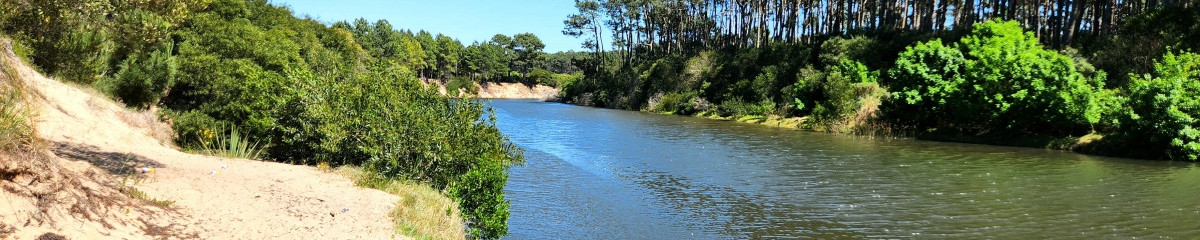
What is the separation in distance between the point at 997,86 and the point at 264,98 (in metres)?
27.3

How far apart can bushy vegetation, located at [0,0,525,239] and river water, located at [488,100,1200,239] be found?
1.70 m

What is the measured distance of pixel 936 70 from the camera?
33688 mm

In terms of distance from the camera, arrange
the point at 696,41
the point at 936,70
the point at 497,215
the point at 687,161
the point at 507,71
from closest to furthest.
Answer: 1. the point at 497,215
2. the point at 687,161
3. the point at 936,70
4. the point at 696,41
5. the point at 507,71

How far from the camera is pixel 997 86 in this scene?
30016 millimetres

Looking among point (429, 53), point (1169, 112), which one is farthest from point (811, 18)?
point (429, 53)

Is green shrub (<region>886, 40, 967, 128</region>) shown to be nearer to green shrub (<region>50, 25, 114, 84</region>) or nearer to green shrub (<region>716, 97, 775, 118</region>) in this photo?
green shrub (<region>716, 97, 775, 118</region>)

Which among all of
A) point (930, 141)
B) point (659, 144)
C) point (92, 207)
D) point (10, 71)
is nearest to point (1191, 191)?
point (930, 141)

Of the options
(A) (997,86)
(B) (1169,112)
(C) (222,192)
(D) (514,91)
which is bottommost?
(C) (222,192)

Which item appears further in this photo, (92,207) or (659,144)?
(659,144)

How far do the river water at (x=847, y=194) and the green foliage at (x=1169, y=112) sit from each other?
92 centimetres

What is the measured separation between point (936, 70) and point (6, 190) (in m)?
34.3

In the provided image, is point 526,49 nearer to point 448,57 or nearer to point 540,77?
point 540,77

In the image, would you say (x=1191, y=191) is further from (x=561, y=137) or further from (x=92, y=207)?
(x=561, y=137)

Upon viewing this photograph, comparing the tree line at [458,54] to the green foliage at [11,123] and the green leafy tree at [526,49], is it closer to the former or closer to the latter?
the green leafy tree at [526,49]
